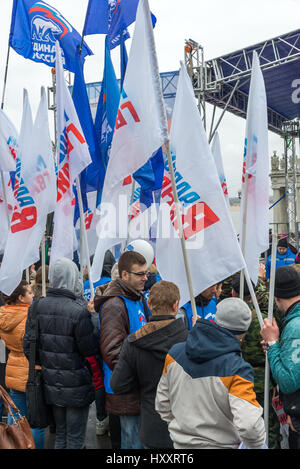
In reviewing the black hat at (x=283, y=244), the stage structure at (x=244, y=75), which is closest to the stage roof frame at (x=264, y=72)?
the stage structure at (x=244, y=75)

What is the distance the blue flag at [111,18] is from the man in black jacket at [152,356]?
3796mm

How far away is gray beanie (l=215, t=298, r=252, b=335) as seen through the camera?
7.48 feet

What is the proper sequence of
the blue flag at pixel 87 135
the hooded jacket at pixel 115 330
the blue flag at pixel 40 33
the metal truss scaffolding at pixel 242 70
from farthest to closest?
the metal truss scaffolding at pixel 242 70 → the blue flag at pixel 40 33 → the blue flag at pixel 87 135 → the hooded jacket at pixel 115 330

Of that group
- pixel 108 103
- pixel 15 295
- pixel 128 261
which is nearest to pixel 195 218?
pixel 128 261

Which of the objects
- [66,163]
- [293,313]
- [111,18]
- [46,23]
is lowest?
[293,313]

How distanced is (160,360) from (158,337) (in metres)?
0.15

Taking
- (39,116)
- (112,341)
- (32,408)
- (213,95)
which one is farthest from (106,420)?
(213,95)

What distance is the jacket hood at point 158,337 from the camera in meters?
2.56

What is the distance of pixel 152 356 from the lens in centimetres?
260

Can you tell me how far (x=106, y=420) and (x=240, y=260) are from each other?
2375 millimetres

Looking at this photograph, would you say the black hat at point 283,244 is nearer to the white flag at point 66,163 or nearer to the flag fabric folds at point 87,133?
the flag fabric folds at point 87,133

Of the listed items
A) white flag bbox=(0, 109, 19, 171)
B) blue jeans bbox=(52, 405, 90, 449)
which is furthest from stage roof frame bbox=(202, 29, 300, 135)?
blue jeans bbox=(52, 405, 90, 449)

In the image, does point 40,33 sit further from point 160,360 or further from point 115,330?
point 160,360

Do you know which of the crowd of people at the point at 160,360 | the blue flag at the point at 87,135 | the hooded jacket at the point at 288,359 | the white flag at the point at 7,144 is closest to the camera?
the crowd of people at the point at 160,360
